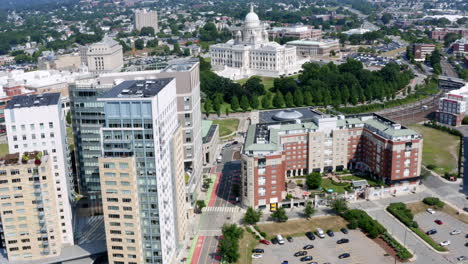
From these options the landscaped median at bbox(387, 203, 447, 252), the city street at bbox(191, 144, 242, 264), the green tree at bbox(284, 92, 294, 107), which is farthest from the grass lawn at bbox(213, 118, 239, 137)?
the landscaped median at bbox(387, 203, 447, 252)

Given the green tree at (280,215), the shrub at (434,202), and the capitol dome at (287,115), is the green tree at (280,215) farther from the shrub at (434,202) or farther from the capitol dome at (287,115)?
the capitol dome at (287,115)

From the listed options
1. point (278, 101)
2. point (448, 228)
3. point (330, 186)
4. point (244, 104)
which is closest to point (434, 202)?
point (448, 228)

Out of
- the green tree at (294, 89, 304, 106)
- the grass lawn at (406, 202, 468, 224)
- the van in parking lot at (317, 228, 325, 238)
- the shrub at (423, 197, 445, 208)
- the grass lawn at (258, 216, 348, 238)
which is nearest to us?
the van in parking lot at (317, 228, 325, 238)

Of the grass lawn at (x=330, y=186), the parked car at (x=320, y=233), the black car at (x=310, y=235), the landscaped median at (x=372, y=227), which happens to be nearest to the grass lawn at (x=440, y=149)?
the grass lawn at (x=330, y=186)

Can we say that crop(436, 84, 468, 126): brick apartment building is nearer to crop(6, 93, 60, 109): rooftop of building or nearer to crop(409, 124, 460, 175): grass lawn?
crop(409, 124, 460, 175): grass lawn

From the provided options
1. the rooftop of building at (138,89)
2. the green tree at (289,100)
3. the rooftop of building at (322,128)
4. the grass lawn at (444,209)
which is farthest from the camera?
the green tree at (289,100)

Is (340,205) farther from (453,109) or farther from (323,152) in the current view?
(453,109)

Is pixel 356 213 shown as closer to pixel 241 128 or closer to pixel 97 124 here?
pixel 97 124
